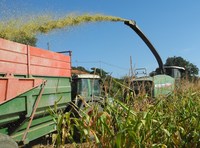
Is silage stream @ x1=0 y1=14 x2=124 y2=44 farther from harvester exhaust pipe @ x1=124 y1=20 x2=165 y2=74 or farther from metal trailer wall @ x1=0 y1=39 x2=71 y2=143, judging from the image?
harvester exhaust pipe @ x1=124 y1=20 x2=165 y2=74

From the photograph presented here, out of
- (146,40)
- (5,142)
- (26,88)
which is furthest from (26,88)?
(146,40)

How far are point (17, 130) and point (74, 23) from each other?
2886 millimetres

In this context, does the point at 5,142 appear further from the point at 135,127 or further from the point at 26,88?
the point at 135,127

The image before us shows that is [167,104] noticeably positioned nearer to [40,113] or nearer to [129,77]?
[129,77]

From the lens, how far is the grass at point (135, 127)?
2.38 metres

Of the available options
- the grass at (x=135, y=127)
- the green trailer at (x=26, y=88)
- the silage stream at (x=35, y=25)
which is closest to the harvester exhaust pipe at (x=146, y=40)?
the silage stream at (x=35, y=25)

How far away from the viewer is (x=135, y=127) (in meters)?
2.38

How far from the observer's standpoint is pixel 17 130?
410 cm

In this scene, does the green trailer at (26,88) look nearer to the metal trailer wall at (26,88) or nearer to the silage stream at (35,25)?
the metal trailer wall at (26,88)

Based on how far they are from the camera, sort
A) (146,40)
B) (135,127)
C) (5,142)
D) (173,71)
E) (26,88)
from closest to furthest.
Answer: (135,127), (5,142), (26,88), (146,40), (173,71)

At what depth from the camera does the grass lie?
2.38 meters

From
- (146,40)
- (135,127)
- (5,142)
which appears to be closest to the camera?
(135,127)

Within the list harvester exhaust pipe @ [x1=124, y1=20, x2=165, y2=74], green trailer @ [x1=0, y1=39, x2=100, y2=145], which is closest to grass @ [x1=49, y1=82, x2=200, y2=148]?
green trailer @ [x1=0, y1=39, x2=100, y2=145]

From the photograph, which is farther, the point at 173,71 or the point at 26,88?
the point at 173,71
